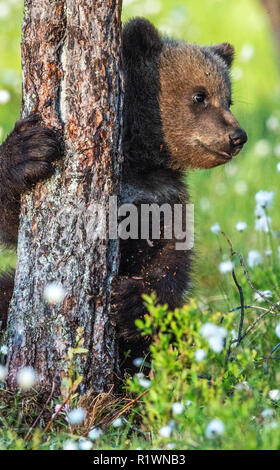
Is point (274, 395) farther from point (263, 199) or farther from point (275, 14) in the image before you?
point (275, 14)

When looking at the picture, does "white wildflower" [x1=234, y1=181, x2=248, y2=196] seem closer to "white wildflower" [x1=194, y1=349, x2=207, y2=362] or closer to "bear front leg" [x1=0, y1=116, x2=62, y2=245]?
"bear front leg" [x1=0, y1=116, x2=62, y2=245]

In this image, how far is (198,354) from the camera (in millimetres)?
2381

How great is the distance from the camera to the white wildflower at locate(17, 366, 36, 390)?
9.64ft

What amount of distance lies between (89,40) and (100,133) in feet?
1.41

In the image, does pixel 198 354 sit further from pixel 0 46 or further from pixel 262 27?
pixel 262 27

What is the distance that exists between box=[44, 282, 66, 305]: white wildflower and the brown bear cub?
42 centimetres

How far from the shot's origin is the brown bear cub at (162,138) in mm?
3570

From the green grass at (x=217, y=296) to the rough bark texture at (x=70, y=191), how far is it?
0.89ft

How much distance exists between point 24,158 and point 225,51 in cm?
205

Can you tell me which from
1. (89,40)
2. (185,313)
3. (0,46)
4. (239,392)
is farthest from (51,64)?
(0,46)

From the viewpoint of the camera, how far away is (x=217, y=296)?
4797mm

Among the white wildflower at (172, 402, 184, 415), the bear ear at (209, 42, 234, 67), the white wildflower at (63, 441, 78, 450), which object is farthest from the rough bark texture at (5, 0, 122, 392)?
the bear ear at (209, 42, 234, 67)

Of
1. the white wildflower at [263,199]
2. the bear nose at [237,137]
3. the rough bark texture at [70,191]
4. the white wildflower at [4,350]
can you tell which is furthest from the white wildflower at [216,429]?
the white wildflower at [263,199]

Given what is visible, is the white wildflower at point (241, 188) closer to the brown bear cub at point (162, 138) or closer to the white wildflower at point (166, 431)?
the brown bear cub at point (162, 138)
